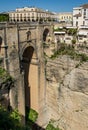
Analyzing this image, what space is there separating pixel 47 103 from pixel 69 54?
24.4 ft

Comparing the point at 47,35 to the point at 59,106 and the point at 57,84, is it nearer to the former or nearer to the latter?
the point at 57,84

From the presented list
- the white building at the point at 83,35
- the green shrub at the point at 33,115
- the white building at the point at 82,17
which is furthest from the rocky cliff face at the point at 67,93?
the white building at the point at 82,17

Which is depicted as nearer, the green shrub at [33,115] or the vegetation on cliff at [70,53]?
the vegetation on cliff at [70,53]

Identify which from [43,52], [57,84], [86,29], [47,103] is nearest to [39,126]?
[47,103]

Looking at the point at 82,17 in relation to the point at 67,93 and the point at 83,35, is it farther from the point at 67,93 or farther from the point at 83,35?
the point at 67,93

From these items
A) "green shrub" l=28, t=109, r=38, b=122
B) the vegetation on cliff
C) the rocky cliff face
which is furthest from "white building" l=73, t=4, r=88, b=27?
"green shrub" l=28, t=109, r=38, b=122

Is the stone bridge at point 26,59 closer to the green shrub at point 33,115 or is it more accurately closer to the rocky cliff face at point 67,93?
the green shrub at point 33,115

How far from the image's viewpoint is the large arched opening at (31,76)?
956 inches

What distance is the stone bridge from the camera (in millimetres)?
19703

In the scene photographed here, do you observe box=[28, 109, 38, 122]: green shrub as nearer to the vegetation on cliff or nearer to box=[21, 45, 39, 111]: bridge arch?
box=[21, 45, 39, 111]: bridge arch

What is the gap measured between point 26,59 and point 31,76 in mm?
2361

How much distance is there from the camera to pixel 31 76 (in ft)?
82.4

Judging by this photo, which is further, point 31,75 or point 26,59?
point 31,75

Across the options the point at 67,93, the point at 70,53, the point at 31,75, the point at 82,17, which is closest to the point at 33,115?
the point at 31,75
